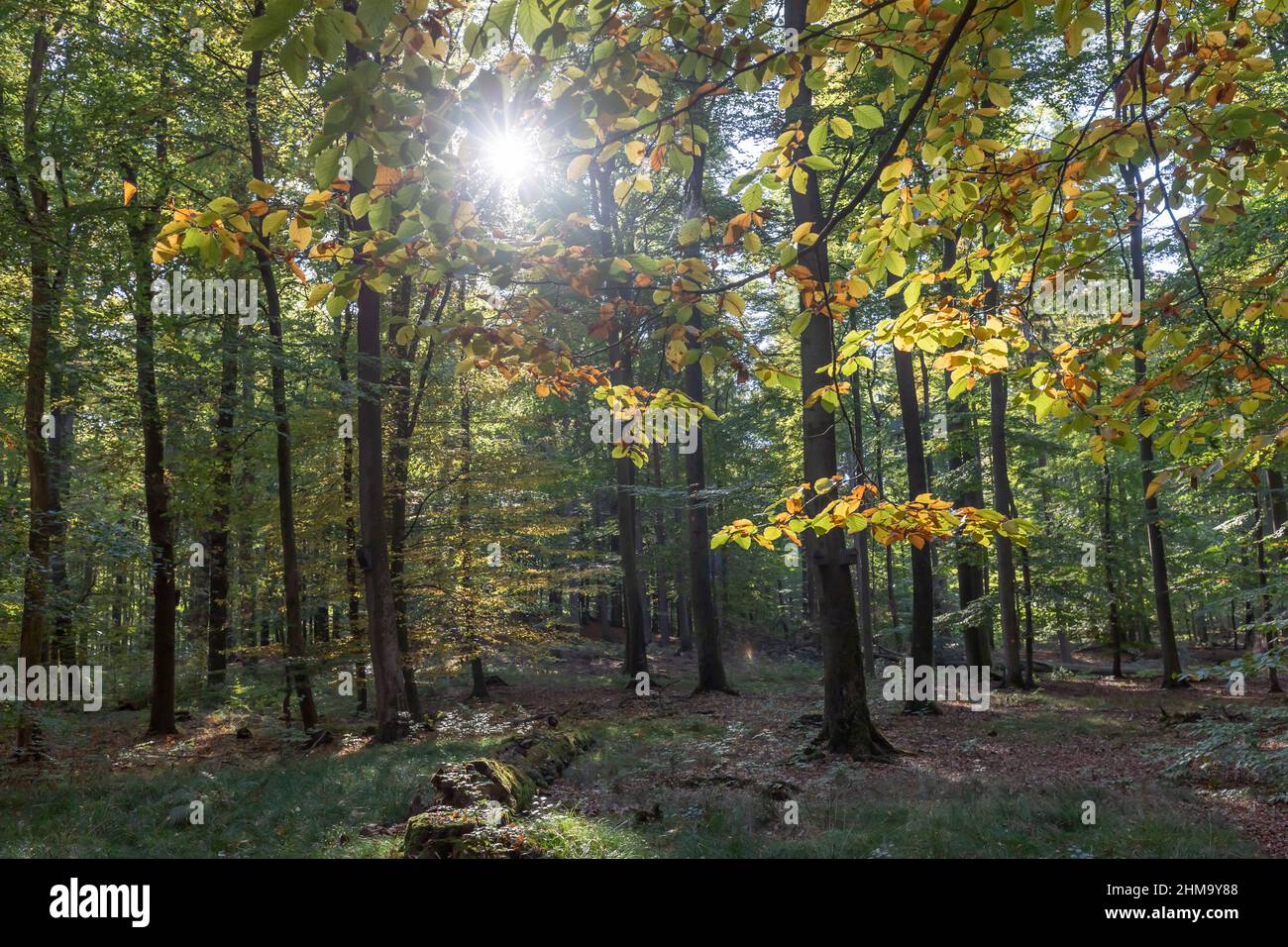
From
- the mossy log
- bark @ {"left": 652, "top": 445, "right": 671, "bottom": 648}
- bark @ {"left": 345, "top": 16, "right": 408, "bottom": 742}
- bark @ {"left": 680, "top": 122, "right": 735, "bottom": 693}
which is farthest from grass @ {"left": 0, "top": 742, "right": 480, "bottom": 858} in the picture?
bark @ {"left": 652, "top": 445, "right": 671, "bottom": 648}

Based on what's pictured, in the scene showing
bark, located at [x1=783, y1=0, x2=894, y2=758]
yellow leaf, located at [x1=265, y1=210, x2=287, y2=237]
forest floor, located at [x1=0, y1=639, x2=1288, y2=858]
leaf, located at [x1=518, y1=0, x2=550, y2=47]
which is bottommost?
forest floor, located at [x1=0, y1=639, x2=1288, y2=858]

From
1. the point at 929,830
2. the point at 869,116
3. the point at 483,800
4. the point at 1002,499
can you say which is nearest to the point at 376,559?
the point at 483,800

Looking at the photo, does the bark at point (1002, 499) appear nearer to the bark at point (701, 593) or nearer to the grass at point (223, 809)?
the bark at point (701, 593)

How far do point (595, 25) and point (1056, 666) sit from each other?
2704cm

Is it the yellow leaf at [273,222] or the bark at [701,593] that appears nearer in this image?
the yellow leaf at [273,222]

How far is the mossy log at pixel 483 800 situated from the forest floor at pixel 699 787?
0.25 metres

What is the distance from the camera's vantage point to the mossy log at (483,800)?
571 centimetres

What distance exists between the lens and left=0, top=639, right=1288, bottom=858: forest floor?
6492mm

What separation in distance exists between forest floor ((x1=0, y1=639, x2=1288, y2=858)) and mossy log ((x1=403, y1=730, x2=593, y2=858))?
25 cm

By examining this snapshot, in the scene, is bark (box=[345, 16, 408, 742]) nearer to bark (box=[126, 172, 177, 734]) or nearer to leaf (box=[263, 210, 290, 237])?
bark (box=[126, 172, 177, 734])

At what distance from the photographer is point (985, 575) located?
2528cm

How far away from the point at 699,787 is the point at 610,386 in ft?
22.0

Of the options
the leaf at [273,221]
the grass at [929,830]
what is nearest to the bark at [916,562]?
the grass at [929,830]

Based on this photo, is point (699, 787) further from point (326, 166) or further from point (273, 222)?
point (326, 166)
